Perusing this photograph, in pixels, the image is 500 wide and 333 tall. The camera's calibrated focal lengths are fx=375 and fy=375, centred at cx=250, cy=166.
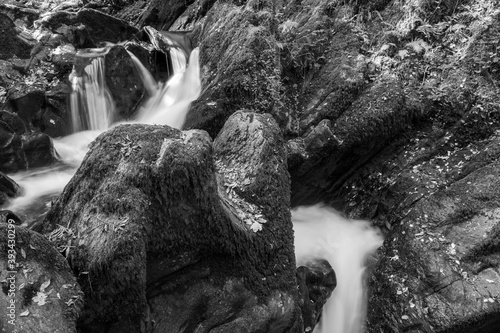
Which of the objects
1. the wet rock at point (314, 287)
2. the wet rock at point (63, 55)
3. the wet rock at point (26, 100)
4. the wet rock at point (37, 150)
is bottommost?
the wet rock at point (314, 287)

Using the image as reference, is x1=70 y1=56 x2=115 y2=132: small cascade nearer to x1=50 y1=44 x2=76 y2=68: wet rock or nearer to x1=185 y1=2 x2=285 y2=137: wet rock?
x1=50 y1=44 x2=76 y2=68: wet rock

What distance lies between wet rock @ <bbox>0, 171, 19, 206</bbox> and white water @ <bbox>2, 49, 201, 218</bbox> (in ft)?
2.19

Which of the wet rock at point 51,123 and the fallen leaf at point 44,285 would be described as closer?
the fallen leaf at point 44,285

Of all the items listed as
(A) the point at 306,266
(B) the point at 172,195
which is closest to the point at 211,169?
(B) the point at 172,195

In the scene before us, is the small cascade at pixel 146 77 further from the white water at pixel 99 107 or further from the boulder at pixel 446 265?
the boulder at pixel 446 265

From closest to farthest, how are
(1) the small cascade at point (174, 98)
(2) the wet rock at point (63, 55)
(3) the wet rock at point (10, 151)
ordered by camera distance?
(3) the wet rock at point (10, 151) → (1) the small cascade at point (174, 98) → (2) the wet rock at point (63, 55)

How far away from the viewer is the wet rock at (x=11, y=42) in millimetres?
10414

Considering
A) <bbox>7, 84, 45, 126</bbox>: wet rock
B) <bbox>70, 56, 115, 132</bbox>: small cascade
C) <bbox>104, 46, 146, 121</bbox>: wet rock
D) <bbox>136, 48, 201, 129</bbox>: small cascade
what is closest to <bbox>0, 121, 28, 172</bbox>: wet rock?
<bbox>7, 84, 45, 126</bbox>: wet rock

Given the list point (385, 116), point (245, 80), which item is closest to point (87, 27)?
point (245, 80)

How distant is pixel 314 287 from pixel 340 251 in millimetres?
1485

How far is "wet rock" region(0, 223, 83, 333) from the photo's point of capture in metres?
3.05

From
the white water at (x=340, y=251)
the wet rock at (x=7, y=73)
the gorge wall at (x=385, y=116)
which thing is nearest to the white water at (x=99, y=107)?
the gorge wall at (x=385, y=116)

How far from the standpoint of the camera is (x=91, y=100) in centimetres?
973

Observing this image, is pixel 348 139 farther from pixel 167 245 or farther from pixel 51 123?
pixel 51 123
